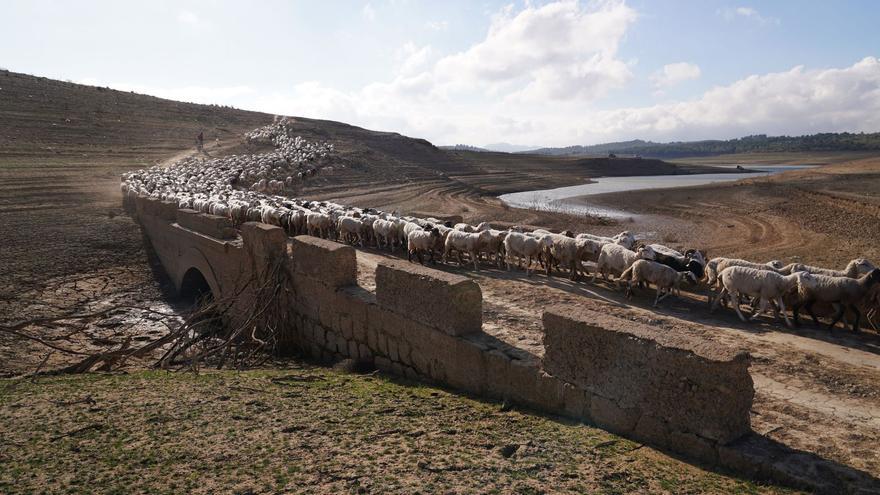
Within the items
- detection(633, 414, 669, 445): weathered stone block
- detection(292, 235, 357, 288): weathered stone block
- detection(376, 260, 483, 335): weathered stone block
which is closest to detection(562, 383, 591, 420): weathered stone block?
detection(633, 414, 669, 445): weathered stone block

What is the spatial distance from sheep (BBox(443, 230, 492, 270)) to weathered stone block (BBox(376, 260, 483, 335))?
5.73m

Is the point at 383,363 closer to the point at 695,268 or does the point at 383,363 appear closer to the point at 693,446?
the point at 693,446

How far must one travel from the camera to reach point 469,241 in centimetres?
1359

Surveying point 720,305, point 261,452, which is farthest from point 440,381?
point 720,305

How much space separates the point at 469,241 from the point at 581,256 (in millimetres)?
2706

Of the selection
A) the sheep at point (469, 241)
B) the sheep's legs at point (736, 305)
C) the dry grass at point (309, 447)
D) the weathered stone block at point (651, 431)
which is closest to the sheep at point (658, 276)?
the sheep's legs at point (736, 305)

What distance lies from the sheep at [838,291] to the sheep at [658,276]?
1899mm

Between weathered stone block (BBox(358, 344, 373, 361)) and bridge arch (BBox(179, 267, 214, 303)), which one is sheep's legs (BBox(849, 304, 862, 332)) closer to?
weathered stone block (BBox(358, 344, 373, 361))

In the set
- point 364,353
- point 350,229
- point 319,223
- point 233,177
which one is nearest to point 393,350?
point 364,353

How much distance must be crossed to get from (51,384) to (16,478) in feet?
11.3

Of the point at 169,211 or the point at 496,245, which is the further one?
the point at 169,211

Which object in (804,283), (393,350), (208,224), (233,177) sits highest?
(233,177)

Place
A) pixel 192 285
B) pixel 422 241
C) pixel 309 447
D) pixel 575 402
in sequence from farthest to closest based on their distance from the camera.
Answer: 1. pixel 192 285
2. pixel 422 241
3. pixel 575 402
4. pixel 309 447

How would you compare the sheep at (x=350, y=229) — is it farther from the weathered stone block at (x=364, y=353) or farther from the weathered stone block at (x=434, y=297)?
the weathered stone block at (x=434, y=297)
